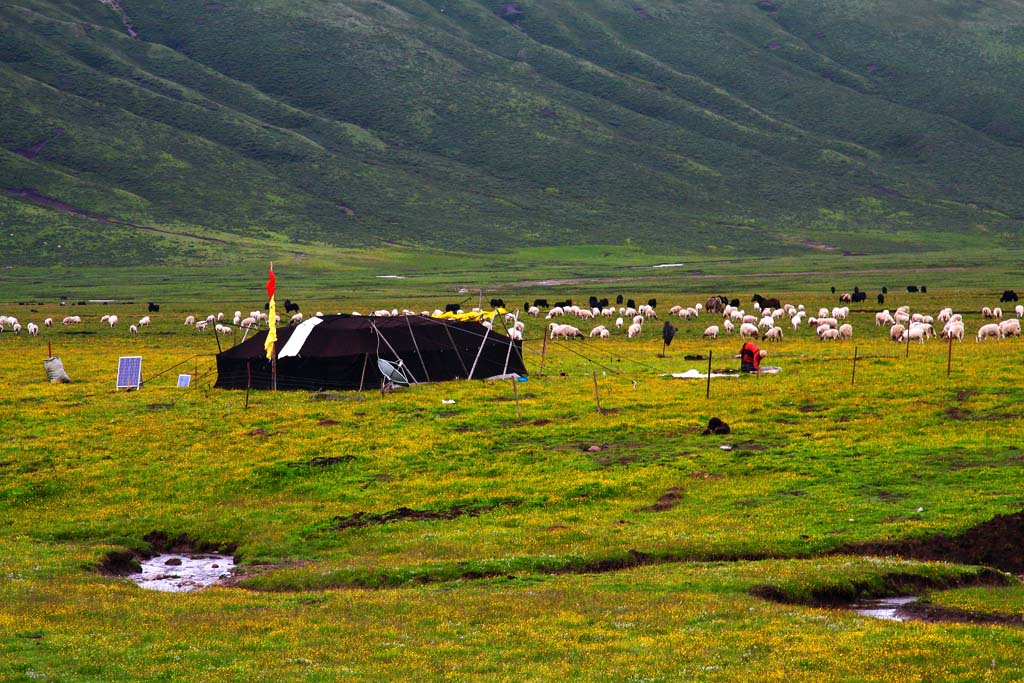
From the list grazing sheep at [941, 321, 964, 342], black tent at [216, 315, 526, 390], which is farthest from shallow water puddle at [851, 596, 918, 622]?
grazing sheep at [941, 321, 964, 342]

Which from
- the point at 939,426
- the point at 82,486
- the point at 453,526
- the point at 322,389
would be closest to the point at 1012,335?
the point at 939,426

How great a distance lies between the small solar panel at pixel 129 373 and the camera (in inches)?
1698

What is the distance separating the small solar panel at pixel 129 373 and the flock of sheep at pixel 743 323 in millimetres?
7826

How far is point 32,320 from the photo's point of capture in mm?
78375

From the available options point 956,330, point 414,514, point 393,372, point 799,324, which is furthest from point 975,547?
point 799,324

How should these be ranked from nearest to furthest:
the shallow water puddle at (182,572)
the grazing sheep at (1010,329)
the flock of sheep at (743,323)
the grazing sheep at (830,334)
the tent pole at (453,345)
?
the shallow water puddle at (182,572), the tent pole at (453,345), the grazing sheep at (1010,329), the flock of sheep at (743,323), the grazing sheep at (830,334)

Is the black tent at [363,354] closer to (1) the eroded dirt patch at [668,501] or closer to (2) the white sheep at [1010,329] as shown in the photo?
(1) the eroded dirt patch at [668,501]

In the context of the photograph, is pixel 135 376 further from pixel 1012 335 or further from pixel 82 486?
pixel 1012 335

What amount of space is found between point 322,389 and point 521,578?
2346cm

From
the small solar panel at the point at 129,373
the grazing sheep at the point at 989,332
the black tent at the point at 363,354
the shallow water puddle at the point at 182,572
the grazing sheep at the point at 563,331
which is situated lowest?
the shallow water puddle at the point at 182,572

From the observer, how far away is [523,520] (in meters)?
25.0

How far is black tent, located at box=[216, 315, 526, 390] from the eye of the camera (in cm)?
4284

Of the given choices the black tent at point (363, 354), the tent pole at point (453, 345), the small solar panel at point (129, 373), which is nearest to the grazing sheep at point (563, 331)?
the black tent at point (363, 354)

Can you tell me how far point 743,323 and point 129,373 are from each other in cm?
3201
